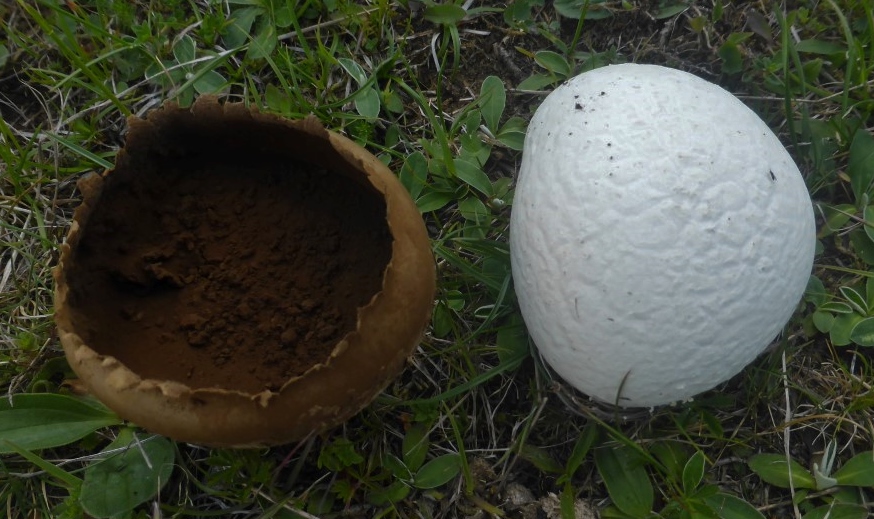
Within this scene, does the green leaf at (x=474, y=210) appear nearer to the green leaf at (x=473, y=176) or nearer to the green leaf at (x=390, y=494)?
→ the green leaf at (x=473, y=176)

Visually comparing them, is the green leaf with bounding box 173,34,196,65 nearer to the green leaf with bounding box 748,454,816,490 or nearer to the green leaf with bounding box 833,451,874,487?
the green leaf with bounding box 748,454,816,490

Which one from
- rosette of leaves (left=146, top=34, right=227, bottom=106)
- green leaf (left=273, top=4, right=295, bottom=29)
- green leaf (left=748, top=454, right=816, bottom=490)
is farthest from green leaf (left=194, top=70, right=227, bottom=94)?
green leaf (left=748, top=454, right=816, bottom=490)

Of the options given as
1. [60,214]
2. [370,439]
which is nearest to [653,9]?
[370,439]

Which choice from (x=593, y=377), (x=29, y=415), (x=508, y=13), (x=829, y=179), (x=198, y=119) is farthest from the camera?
(x=508, y=13)

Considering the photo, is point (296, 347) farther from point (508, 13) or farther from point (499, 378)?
point (508, 13)

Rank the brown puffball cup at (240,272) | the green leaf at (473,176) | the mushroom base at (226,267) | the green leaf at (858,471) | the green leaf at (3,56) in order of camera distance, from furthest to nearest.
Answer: the green leaf at (3,56) < the green leaf at (473,176) < the green leaf at (858,471) < the mushroom base at (226,267) < the brown puffball cup at (240,272)

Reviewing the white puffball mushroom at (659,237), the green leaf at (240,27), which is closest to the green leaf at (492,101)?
the white puffball mushroom at (659,237)
